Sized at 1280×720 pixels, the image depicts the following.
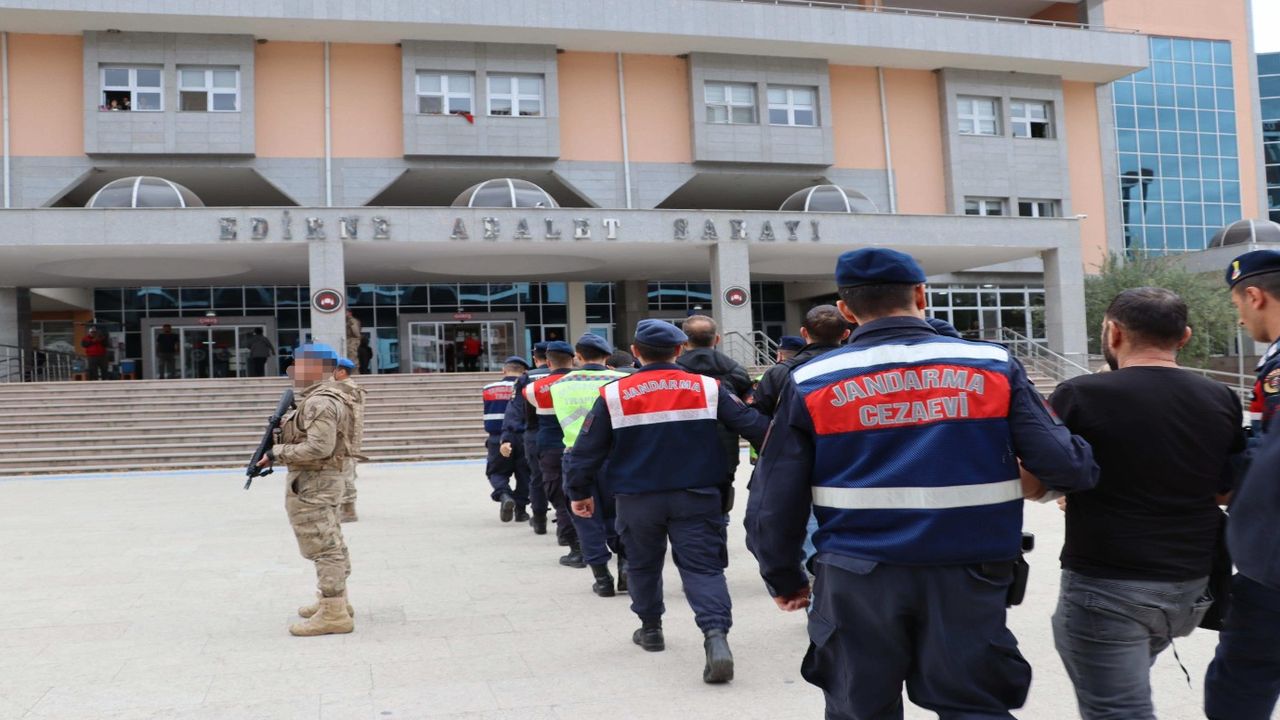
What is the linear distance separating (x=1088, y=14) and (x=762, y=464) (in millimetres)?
38839

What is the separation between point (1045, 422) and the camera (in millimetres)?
2801

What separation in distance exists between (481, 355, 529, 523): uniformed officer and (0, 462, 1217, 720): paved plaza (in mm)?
373

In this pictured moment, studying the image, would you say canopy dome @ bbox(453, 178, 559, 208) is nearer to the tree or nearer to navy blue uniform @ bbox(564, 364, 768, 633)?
the tree

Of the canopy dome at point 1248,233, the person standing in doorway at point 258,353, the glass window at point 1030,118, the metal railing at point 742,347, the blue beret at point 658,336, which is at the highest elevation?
the glass window at point 1030,118

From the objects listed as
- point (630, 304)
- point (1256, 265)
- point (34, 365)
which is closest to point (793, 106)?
point (630, 304)

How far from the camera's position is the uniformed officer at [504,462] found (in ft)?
33.3

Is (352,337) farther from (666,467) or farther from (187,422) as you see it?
(666,467)

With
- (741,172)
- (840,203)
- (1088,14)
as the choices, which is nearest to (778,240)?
(840,203)

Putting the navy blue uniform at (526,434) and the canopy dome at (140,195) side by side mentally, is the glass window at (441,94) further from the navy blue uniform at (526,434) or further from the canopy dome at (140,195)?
the navy blue uniform at (526,434)

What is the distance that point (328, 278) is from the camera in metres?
23.8

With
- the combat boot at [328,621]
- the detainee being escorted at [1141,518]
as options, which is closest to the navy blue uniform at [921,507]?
the detainee being escorted at [1141,518]

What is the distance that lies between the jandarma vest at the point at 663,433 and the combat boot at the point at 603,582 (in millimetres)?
1715

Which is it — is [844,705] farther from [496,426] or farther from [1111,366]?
[496,426]

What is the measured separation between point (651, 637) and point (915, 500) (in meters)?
2.88
